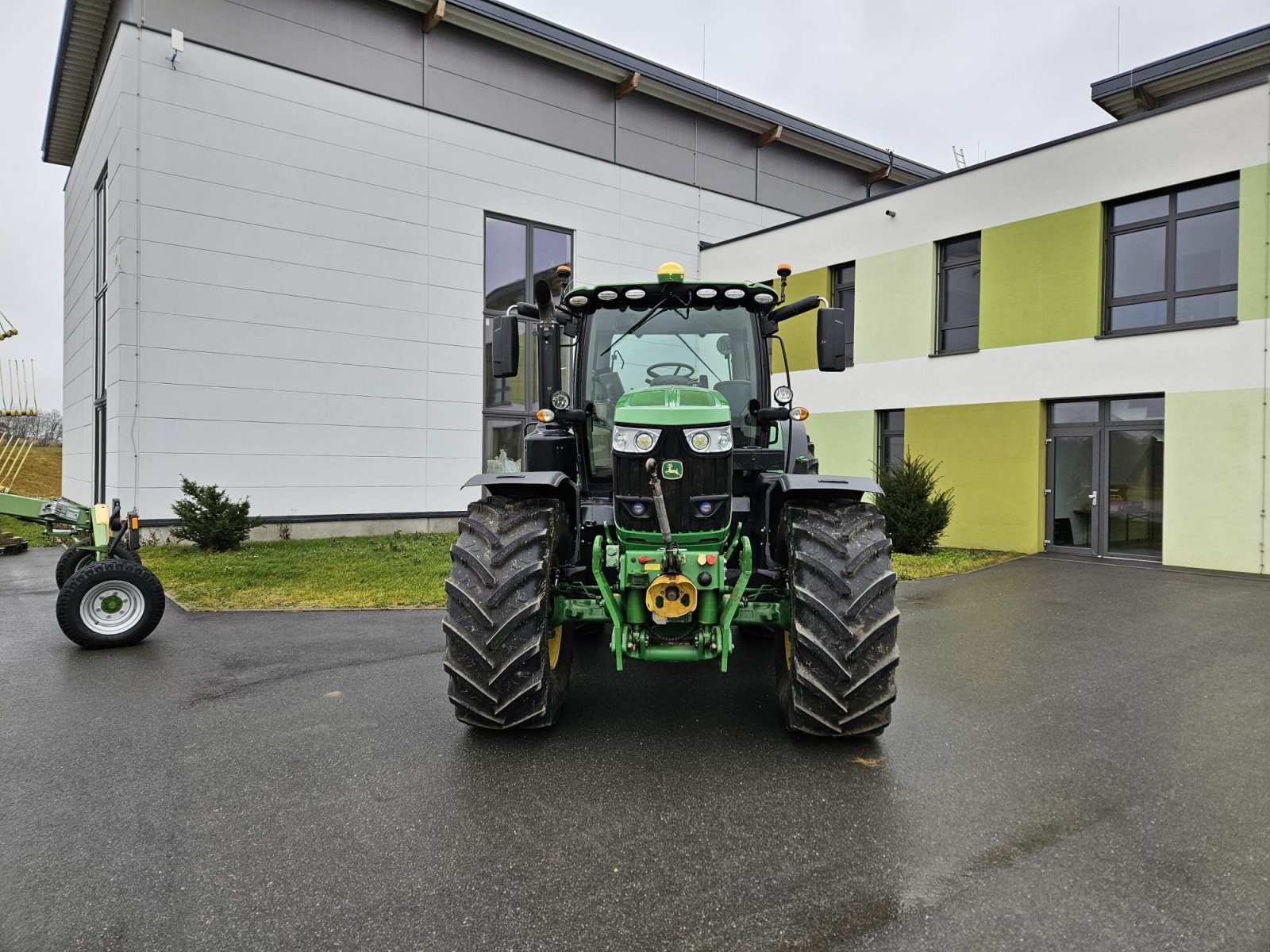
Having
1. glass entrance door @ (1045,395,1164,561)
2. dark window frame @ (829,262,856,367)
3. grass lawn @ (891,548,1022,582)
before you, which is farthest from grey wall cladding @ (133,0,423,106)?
glass entrance door @ (1045,395,1164,561)

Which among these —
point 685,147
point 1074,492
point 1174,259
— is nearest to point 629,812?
point 1074,492

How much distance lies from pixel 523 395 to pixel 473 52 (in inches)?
277

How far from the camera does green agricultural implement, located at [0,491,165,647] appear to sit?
580cm

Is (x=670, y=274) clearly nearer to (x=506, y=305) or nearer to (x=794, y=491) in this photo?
(x=794, y=491)

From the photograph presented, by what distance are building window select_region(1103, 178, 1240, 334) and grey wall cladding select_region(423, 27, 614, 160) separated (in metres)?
10.6

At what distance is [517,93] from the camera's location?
15.5m

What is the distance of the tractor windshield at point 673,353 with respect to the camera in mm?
4645

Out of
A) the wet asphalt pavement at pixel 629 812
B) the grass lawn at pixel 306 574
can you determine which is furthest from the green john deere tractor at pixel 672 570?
the grass lawn at pixel 306 574

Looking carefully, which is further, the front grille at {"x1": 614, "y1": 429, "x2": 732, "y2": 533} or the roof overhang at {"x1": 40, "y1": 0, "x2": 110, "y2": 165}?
the roof overhang at {"x1": 40, "y1": 0, "x2": 110, "y2": 165}

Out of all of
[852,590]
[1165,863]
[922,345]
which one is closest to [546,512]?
[852,590]

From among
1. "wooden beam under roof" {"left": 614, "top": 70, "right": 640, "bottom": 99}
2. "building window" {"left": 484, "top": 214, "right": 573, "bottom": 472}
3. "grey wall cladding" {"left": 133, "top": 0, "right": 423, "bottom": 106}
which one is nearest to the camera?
"grey wall cladding" {"left": 133, "top": 0, "right": 423, "bottom": 106}

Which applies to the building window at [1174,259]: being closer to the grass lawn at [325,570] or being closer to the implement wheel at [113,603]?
the grass lawn at [325,570]

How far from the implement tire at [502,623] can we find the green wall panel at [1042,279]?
11.4 metres

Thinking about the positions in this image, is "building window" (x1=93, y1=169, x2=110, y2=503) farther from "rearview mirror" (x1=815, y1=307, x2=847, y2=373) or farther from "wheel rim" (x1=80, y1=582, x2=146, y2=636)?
"rearview mirror" (x1=815, y1=307, x2=847, y2=373)
